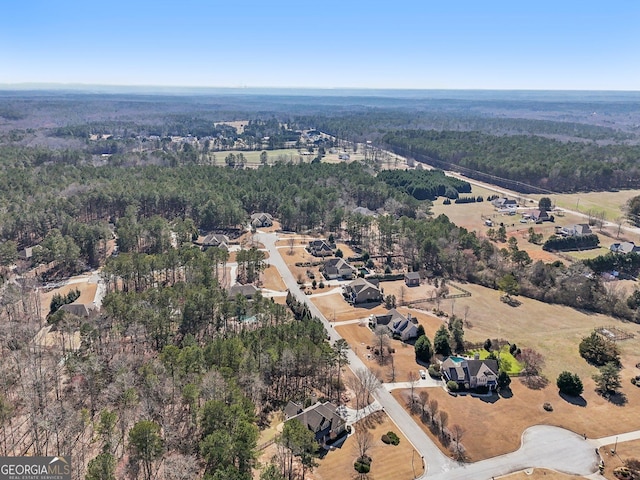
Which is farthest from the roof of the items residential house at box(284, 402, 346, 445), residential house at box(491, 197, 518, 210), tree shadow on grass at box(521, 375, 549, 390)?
residential house at box(491, 197, 518, 210)

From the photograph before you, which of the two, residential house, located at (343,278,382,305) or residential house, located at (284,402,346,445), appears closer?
residential house, located at (284,402,346,445)

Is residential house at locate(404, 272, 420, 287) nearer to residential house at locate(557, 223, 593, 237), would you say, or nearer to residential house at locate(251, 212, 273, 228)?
residential house at locate(251, 212, 273, 228)

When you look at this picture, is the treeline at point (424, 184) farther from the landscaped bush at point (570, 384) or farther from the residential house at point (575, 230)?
the landscaped bush at point (570, 384)

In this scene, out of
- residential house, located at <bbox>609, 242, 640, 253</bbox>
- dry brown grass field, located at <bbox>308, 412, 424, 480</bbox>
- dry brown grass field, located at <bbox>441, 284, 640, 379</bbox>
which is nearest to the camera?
dry brown grass field, located at <bbox>308, 412, 424, 480</bbox>

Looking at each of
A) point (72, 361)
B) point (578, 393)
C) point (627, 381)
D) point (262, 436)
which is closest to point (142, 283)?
point (72, 361)

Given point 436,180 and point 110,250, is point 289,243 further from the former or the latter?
point 436,180

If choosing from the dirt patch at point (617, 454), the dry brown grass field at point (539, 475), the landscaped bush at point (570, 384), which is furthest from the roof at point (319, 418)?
the landscaped bush at point (570, 384)
